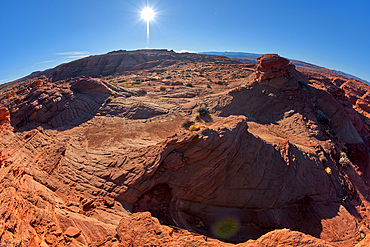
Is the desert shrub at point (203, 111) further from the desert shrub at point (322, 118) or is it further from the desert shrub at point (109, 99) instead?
the desert shrub at point (322, 118)

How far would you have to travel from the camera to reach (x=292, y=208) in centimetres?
912

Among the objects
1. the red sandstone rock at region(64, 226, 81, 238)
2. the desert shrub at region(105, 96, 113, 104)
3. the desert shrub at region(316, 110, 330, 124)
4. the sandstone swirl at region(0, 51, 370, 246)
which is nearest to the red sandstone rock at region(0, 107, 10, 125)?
the sandstone swirl at region(0, 51, 370, 246)

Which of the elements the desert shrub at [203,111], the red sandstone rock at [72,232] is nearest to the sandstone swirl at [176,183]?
the red sandstone rock at [72,232]

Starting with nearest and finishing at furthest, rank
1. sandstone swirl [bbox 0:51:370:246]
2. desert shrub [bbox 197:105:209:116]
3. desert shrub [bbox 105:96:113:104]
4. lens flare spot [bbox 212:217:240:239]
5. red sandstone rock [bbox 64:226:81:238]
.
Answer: red sandstone rock [bbox 64:226:81:238] < sandstone swirl [bbox 0:51:370:246] < lens flare spot [bbox 212:217:240:239] < desert shrub [bbox 197:105:209:116] < desert shrub [bbox 105:96:113:104]

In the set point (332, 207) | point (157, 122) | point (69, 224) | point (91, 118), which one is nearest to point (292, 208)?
point (332, 207)

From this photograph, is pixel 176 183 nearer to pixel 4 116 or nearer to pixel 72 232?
pixel 72 232

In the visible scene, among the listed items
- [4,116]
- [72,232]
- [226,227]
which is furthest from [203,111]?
[4,116]

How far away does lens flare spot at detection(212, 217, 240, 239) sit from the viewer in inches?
288

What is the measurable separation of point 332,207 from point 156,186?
11.1m

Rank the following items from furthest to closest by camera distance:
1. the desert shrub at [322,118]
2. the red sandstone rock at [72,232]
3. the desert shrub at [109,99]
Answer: the desert shrub at [109,99] < the desert shrub at [322,118] < the red sandstone rock at [72,232]

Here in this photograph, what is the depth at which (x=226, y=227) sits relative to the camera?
7.66 metres

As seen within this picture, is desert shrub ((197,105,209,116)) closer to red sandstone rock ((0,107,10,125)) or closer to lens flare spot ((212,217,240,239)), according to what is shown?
lens flare spot ((212,217,240,239))

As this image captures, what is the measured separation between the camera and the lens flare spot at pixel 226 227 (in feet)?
24.0

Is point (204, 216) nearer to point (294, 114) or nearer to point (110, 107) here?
point (294, 114)
